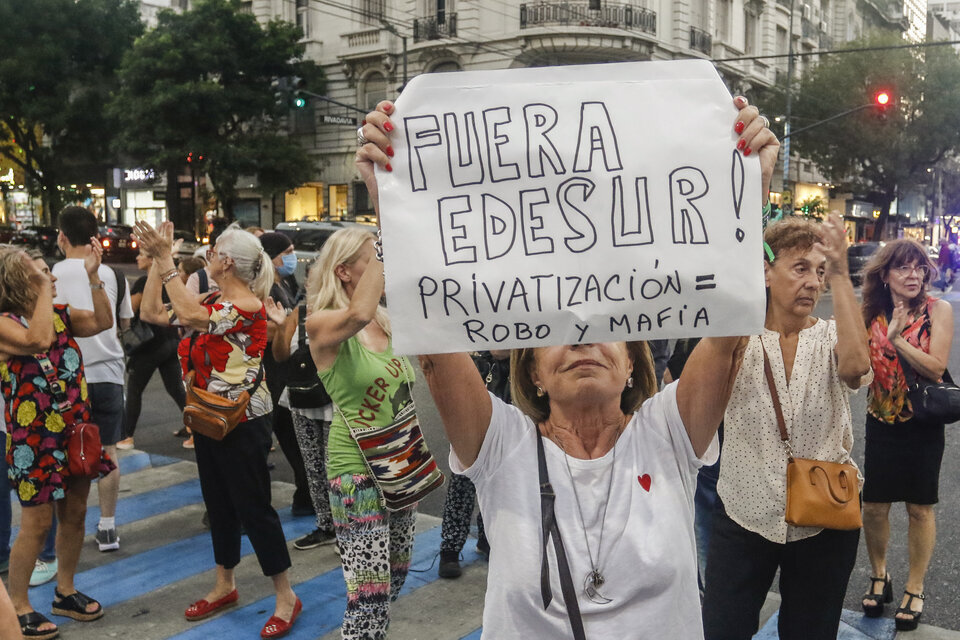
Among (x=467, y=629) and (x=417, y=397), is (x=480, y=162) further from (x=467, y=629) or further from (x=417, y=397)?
(x=417, y=397)

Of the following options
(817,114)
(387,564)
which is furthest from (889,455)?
(817,114)

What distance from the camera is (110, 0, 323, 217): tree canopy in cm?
3162

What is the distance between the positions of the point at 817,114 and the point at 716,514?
40021mm

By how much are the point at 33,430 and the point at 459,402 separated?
2.89 m

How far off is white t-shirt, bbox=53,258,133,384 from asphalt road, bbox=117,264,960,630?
74.6 inches

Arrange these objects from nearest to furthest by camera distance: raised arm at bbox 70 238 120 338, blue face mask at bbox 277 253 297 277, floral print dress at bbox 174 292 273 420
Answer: floral print dress at bbox 174 292 273 420 → raised arm at bbox 70 238 120 338 → blue face mask at bbox 277 253 297 277

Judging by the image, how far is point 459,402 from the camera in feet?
6.81

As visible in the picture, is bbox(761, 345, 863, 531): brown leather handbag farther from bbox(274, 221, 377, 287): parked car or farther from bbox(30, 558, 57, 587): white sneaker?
bbox(274, 221, 377, 287): parked car

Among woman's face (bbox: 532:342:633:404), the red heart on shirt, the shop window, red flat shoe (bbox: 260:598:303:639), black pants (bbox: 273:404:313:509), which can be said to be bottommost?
red flat shoe (bbox: 260:598:303:639)

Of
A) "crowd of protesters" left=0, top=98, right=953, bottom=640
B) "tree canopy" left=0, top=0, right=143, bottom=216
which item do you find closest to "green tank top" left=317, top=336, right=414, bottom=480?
"crowd of protesters" left=0, top=98, right=953, bottom=640

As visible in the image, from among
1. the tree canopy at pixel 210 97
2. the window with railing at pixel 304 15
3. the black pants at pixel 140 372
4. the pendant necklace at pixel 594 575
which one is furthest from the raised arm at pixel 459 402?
the window with railing at pixel 304 15

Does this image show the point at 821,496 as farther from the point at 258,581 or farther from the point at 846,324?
the point at 258,581

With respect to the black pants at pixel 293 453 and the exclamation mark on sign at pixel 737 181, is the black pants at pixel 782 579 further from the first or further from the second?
the black pants at pixel 293 453

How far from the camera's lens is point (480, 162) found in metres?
1.96
